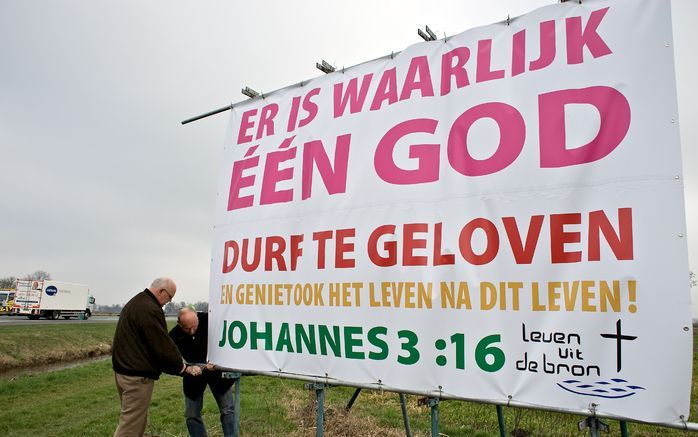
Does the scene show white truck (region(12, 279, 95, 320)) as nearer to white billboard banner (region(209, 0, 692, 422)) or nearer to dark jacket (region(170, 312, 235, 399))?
dark jacket (region(170, 312, 235, 399))

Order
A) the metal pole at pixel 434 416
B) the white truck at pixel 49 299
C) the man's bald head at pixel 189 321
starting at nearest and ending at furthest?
the metal pole at pixel 434 416 → the man's bald head at pixel 189 321 → the white truck at pixel 49 299

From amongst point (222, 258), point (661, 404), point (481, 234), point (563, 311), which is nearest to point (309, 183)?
point (222, 258)

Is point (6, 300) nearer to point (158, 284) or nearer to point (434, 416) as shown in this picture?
point (158, 284)

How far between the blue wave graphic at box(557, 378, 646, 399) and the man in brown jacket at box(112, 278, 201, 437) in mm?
3730

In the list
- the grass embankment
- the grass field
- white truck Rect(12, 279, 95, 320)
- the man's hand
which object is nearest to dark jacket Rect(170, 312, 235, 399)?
the man's hand

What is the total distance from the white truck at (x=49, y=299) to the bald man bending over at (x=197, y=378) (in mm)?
43285

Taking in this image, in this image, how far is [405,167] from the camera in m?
4.23

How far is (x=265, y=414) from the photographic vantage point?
884cm

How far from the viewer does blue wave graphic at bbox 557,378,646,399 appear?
3.00 m

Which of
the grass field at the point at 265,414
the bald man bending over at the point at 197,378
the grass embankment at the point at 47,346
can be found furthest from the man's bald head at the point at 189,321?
the grass embankment at the point at 47,346

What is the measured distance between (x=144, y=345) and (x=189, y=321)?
0.60 m

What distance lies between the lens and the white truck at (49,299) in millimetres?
41312

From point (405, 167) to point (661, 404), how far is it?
2.50m

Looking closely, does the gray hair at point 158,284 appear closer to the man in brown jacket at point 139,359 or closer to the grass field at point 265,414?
the man in brown jacket at point 139,359
